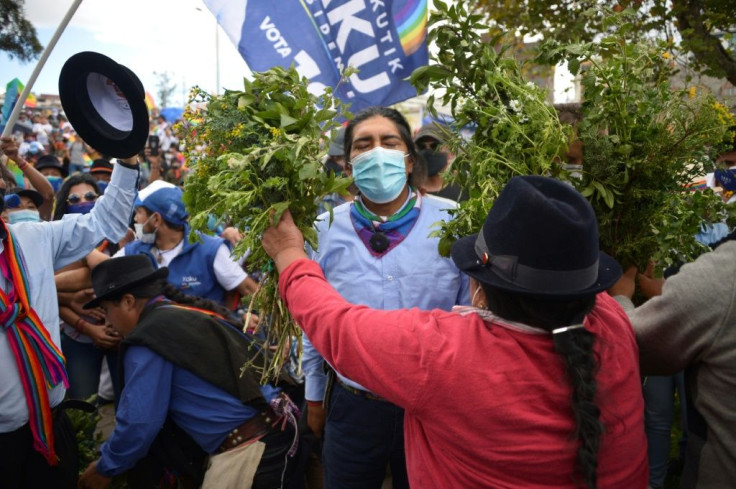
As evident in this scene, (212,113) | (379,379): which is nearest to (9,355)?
(212,113)

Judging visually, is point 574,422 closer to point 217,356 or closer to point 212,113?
point 212,113

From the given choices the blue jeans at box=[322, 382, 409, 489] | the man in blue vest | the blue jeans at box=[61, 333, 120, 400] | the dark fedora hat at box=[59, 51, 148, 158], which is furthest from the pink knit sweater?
the blue jeans at box=[61, 333, 120, 400]

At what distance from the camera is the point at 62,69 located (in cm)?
236

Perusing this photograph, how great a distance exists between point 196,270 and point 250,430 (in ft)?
5.18

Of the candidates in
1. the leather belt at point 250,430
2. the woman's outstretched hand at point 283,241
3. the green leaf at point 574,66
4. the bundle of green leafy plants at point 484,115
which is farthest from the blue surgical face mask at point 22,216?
the green leaf at point 574,66

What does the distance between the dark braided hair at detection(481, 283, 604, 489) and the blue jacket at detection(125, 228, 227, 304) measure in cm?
304

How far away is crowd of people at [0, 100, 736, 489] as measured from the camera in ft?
4.57

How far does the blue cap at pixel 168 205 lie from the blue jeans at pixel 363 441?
2237 mm

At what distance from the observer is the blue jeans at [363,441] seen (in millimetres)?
2412

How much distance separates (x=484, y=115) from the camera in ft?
6.73

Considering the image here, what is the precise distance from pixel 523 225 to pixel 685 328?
0.58 metres

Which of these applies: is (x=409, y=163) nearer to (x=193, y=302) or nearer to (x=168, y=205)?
(x=193, y=302)

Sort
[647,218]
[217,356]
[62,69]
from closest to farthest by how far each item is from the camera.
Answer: [647,218], [62,69], [217,356]

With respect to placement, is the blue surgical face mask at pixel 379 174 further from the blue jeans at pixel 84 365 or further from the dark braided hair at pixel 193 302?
the blue jeans at pixel 84 365
